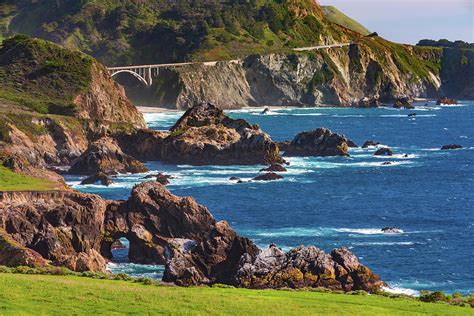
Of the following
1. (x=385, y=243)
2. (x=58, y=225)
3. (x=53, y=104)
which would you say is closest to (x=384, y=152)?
(x=53, y=104)

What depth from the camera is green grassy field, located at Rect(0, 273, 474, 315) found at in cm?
5234

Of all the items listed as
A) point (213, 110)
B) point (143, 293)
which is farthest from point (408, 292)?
point (213, 110)

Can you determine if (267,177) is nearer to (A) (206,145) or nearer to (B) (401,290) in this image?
(A) (206,145)

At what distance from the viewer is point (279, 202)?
4788 inches

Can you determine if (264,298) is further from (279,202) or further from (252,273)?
(279,202)

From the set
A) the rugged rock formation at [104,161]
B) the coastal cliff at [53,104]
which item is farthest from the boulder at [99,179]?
the coastal cliff at [53,104]

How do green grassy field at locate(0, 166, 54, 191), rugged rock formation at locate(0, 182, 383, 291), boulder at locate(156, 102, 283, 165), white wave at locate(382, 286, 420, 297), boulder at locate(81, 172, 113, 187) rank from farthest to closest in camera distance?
boulder at locate(156, 102, 283, 165), boulder at locate(81, 172, 113, 187), green grassy field at locate(0, 166, 54, 191), white wave at locate(382, 286, 420, 297), rugged rock formation at locate(0, 182, 383, 291)

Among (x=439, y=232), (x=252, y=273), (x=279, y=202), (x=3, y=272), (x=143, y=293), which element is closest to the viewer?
(x=143, y=293)

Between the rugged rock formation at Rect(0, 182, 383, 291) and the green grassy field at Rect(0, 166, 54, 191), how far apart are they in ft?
13.1

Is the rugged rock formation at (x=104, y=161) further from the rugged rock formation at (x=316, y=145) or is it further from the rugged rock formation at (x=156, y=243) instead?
the rugged rock formation at (x=156, y=243)

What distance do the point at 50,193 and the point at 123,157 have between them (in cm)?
5403

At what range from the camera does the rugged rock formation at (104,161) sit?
137375 millimetres

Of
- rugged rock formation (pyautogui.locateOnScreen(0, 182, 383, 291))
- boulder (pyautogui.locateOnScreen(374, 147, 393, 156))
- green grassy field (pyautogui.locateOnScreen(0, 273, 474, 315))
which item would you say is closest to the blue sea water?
boulder (pyautogui.locateOnScreen(374, 147, 393, 156))

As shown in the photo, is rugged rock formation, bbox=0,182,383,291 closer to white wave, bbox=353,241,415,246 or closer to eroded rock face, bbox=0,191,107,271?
eroded rock face, bbox=0,191,107,271
